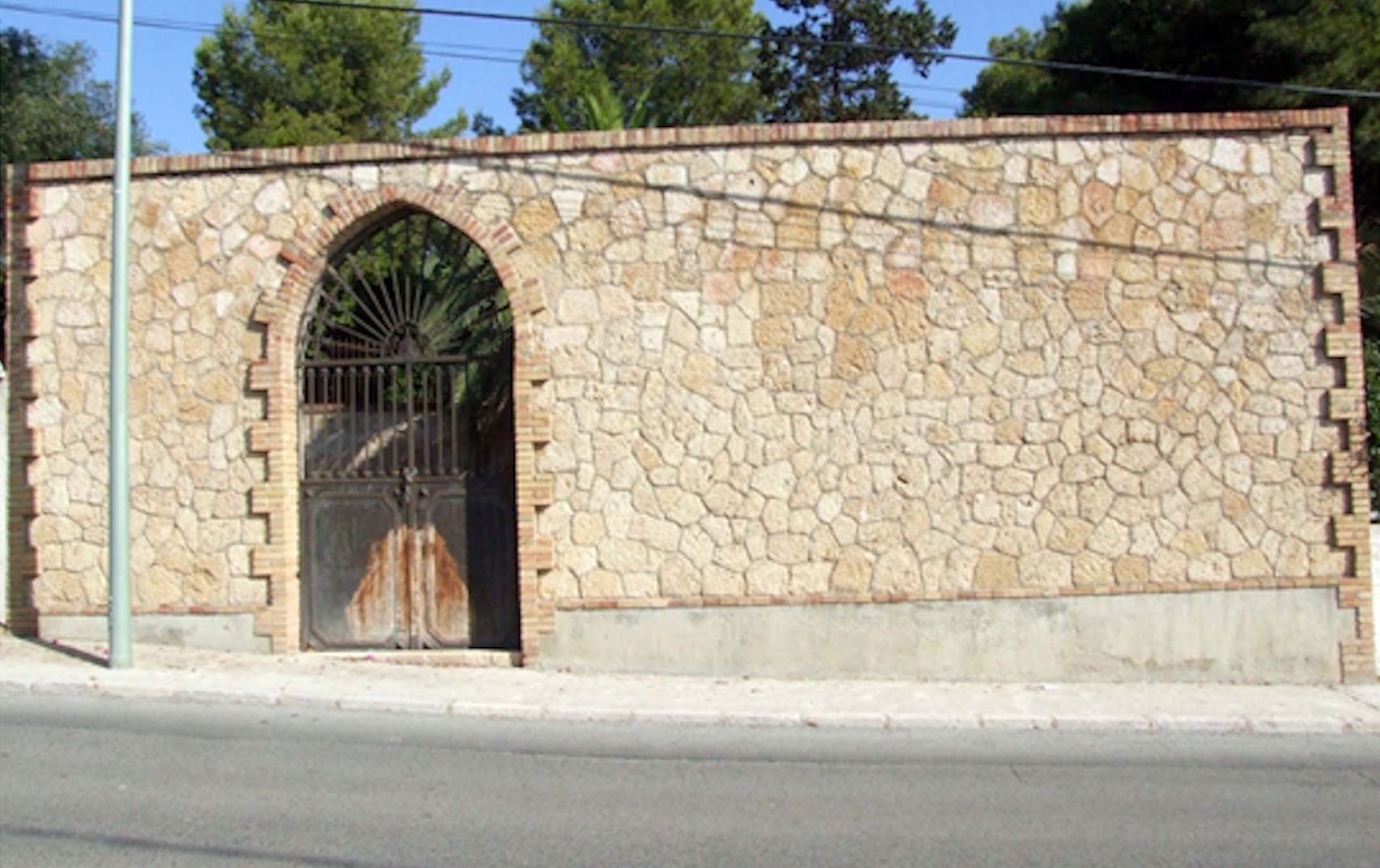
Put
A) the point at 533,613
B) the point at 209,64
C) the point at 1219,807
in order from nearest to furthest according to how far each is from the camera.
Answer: the point at 1219,807 < the point at 533,613 < the point at 209,64

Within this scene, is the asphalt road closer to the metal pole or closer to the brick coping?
the metal pole

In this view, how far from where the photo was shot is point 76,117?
2189 centimetres

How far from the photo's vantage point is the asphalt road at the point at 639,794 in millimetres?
6137

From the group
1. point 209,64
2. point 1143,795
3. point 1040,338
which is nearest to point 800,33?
point 209,64

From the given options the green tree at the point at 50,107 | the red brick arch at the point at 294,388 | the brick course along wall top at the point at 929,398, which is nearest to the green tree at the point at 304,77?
the green tree at the point at 50,107

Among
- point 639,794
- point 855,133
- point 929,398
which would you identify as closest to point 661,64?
point 855,133

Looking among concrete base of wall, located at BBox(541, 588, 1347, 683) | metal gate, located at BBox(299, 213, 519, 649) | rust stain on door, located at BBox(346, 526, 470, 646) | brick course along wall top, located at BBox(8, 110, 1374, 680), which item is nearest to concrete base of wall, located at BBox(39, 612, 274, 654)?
brick course along wall top, located at BBox(8, 110, 1374, 680)

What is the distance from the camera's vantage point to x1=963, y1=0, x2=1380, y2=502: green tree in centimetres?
1684

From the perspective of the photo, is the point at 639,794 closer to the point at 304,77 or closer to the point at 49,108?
the point at 49,108

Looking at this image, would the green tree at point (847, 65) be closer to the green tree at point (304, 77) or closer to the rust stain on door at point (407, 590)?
the green tree at point (304, 77)

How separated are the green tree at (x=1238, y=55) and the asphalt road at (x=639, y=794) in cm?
943

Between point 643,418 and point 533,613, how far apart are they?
1.95m

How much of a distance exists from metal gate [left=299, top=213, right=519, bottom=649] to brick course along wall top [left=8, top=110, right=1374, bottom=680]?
1.66 feet

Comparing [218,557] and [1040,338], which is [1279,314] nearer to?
[1040,338]
